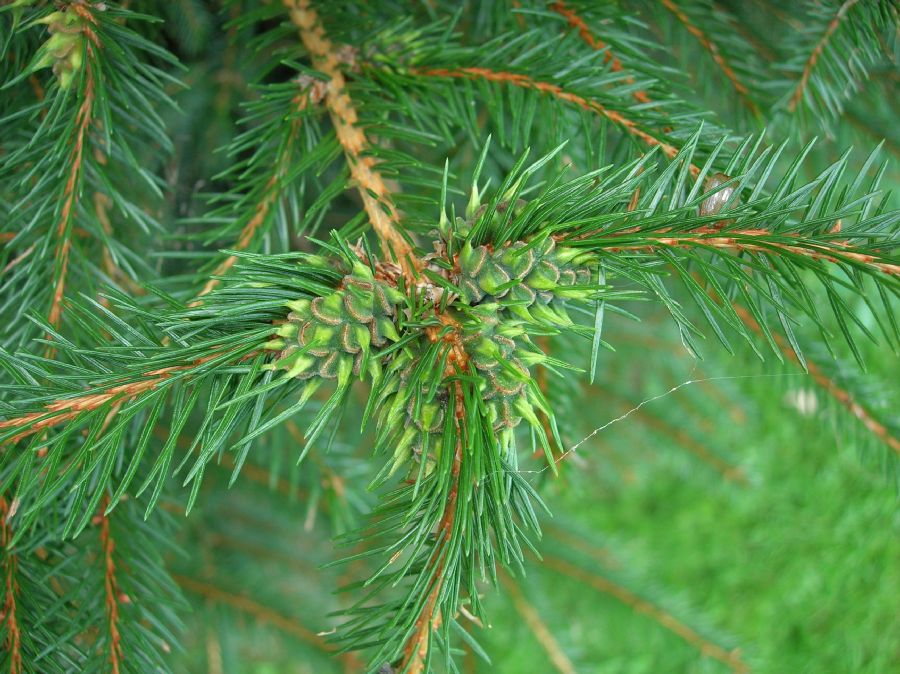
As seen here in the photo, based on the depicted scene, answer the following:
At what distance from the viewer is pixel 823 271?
33cm

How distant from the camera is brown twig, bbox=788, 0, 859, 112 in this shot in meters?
0.54

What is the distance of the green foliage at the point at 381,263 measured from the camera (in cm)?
34

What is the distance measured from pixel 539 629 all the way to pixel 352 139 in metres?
0.74

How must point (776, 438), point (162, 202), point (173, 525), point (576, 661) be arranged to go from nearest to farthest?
point (173, 525) → point (162, 202) → point (576, 661) → point (776, 438)

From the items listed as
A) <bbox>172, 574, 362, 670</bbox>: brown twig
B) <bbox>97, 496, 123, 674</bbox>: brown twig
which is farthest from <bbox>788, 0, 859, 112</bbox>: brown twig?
<bbox>172, 574, 362, 670</bbox>: brown twig

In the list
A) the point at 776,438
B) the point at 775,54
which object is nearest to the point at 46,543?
the point at 775,54

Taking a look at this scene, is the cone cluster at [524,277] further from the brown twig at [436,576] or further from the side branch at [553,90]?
the side branch at [553,90]

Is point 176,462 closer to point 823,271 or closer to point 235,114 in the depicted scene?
point 235,114

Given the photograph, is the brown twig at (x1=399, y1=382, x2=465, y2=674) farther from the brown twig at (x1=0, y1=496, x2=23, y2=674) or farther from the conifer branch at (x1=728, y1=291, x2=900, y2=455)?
the conifer branch at (x1=728, y1=291, x2=900, y2=455)

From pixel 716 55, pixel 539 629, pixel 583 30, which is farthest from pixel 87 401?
pixel 539 629

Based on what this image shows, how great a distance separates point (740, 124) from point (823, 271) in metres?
0.33

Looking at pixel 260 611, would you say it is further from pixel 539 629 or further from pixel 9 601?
pixel 9 601

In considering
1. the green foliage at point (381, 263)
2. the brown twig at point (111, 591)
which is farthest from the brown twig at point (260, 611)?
the brown twig at point (111, 591)

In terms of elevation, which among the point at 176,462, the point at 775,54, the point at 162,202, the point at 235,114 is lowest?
the point at 176,462
